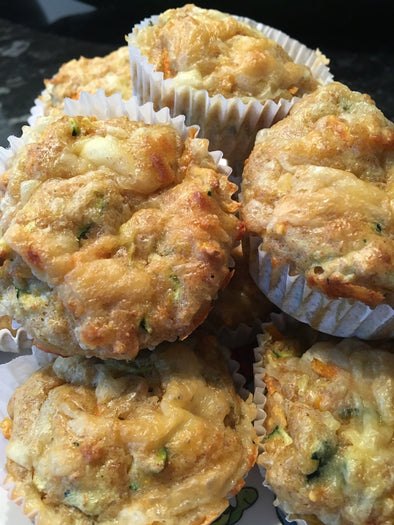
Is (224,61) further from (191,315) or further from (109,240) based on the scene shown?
(191,315)

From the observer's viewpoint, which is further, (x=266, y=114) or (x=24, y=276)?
(x=266, y=114)

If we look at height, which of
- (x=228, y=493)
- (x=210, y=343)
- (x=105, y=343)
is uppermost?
(x=105, y=343)

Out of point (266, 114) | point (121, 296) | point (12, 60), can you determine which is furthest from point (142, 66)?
point (12, 60)

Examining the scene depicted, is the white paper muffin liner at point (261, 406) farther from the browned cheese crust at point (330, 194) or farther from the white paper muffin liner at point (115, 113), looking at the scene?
the white paper muffin liner at point (115, 113)

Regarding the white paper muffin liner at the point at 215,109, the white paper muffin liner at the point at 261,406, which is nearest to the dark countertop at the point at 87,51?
the white paper muffin liner at the point at 215,109

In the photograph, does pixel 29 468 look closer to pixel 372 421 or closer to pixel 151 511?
pixel 151 511

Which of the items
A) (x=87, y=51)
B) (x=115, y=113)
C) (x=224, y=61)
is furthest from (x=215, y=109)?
(x=87, y=51)
